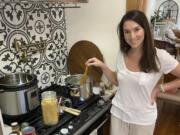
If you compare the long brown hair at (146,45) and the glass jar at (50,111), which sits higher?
the long brown hair at (146,45)

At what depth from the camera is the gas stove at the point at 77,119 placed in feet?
3.74

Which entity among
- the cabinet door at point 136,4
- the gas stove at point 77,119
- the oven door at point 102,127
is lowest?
the oven door at point 102,127

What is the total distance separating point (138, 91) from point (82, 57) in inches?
31.0

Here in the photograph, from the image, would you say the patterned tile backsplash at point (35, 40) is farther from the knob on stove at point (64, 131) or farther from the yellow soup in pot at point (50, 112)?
the knob on stove at point (64, 131)

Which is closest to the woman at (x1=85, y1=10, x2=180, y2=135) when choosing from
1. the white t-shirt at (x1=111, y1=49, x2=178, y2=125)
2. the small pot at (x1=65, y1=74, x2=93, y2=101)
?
the white t-shirt at (x1=111, y1=49, x2=178, y2=125)

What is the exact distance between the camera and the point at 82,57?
71.2 inches

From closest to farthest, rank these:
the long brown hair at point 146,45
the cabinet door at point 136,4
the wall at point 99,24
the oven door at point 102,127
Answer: the long brown hair at point 146,45 < the oven door at point 102,127 < the cabinet door at point 136,4 < the wall at point 99,24

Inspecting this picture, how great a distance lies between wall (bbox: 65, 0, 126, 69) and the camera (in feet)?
5.33

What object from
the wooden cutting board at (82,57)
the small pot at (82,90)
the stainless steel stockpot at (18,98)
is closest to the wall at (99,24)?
the wooden cutting board at (82,57)

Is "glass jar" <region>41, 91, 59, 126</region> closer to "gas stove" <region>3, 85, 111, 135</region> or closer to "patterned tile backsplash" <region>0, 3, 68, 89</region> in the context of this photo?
"gas stove" <region>3, 85, 111, 135</region>

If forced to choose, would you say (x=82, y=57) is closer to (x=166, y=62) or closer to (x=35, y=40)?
(x=35, y=40)

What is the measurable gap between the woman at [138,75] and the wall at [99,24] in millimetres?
426

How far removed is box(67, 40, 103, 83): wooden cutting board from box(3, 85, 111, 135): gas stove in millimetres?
293

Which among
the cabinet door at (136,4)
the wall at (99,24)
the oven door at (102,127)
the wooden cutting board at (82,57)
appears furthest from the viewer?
the wooden cutting board at (82,57)
